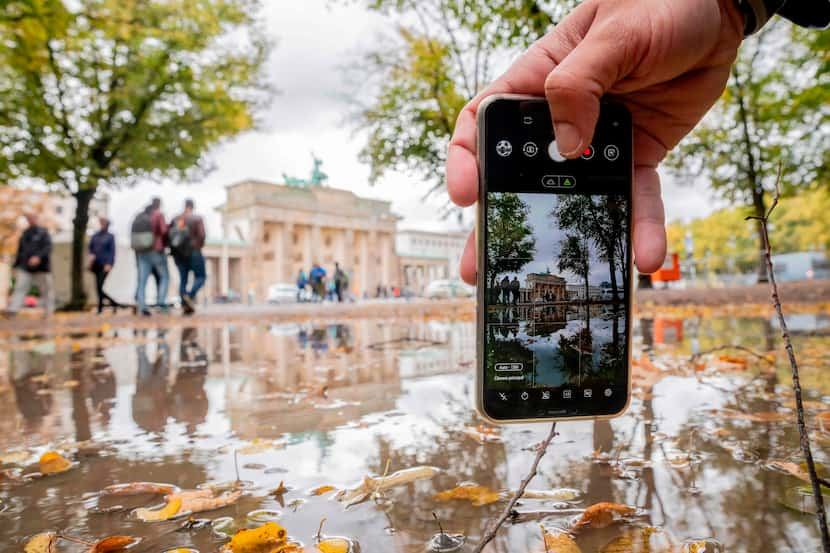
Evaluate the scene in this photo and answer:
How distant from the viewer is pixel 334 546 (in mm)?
898

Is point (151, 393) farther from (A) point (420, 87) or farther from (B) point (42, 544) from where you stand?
(A) point (420, 87)

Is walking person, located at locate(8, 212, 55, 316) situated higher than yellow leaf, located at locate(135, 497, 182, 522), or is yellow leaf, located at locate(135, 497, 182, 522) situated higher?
walking person, located at locate(8, 212, 55, 316)

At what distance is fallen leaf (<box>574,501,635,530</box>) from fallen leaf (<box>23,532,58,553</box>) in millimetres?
931

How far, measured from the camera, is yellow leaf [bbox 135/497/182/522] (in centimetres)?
106

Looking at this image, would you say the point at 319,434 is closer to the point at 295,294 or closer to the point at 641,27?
the point at 641,27

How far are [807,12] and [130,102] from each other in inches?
604


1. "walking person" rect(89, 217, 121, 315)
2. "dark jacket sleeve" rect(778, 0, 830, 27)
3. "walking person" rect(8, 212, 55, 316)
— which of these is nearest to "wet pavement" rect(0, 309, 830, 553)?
"dark jacket sleeve" rect(778, 0, 830, 27)

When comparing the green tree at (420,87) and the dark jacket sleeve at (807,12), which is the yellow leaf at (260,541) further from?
the green tree at (420,87)

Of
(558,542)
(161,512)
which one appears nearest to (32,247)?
(161,512)

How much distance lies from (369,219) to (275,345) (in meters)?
51.9

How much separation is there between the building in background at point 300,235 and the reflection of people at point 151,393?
40.5 meters

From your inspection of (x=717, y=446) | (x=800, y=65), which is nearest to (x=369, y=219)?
(x=800, y=65)

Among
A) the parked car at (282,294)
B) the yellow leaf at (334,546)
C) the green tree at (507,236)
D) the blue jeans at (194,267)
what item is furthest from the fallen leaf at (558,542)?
the parked car at (282,294)

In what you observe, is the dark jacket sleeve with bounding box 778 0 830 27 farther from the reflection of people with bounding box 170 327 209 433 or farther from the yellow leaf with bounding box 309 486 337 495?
the reflection of people with bounding box 170 327 209 433
